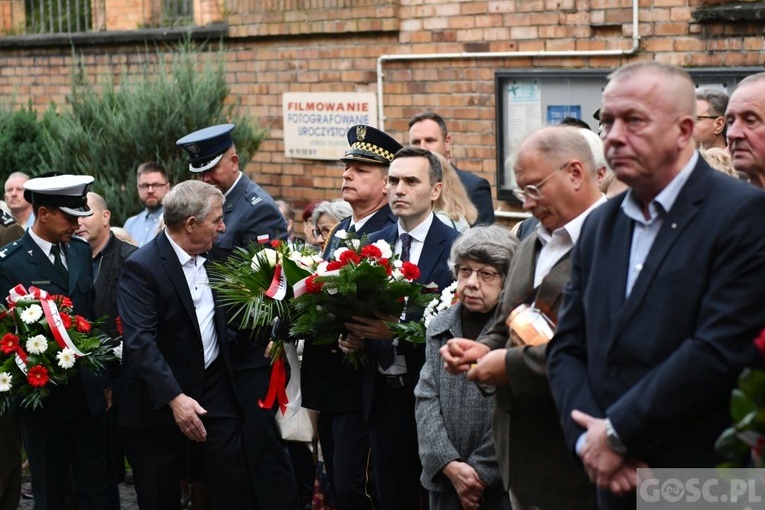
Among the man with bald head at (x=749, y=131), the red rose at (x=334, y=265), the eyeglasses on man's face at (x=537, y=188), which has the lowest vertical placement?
the red rose at (x=334, y=265)

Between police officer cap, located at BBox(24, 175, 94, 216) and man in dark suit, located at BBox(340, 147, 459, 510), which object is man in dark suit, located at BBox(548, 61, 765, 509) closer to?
man in dark suit, located at BBox(340, 147, 459, 510)

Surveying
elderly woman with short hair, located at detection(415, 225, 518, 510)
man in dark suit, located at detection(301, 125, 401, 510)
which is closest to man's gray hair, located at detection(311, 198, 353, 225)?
man in dark suit, located at detection(301, 125, 401, 510)

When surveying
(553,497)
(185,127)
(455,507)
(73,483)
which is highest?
(185,127)

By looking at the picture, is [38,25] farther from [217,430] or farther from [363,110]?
[217,430]

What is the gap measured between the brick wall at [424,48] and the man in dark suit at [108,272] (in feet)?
11.4

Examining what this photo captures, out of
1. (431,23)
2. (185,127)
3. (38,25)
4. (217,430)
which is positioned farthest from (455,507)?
(38,25)

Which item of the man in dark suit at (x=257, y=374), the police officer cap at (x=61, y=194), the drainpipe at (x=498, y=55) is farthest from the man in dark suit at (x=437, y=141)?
the police officer cap at (x=61, y=194)

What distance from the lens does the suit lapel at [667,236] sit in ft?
11.5

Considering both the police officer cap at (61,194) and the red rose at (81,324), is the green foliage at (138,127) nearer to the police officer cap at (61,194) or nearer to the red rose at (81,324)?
the police officer cap at (61,194)

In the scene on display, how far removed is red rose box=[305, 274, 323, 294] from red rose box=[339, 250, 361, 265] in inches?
7.4

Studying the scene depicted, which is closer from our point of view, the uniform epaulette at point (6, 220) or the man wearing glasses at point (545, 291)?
the man wearing glasses at point (545, 291)

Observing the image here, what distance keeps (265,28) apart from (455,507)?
25.7 feet

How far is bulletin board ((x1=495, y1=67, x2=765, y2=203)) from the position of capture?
9539 mm

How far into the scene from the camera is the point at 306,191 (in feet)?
40.1
